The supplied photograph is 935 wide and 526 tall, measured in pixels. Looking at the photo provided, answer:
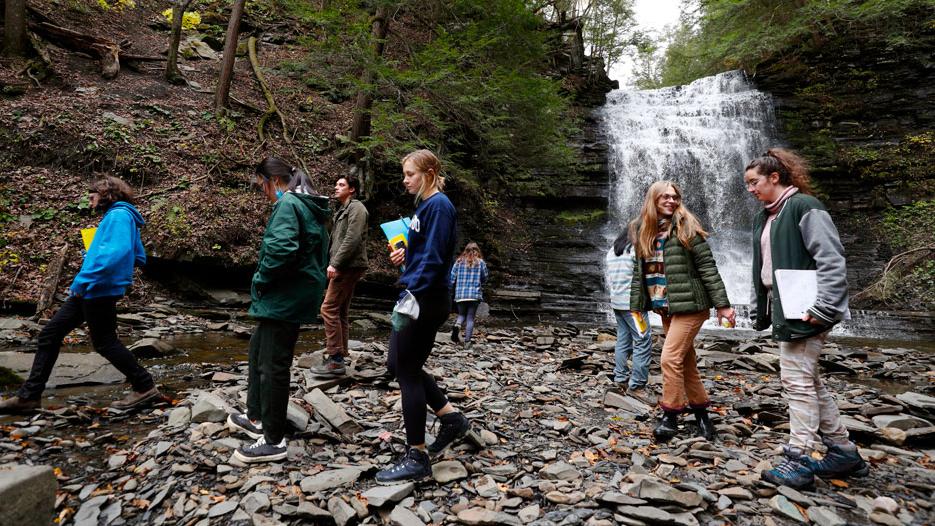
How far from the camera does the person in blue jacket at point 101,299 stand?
4.41 m

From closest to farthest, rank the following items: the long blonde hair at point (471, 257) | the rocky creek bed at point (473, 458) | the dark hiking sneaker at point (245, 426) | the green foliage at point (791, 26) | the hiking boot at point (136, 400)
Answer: the rocky creek bed at point (473, 458) < the dark hiking sneaker at point (245, 426) < the hiking boot at point (136, 400) < the long blonde hair at point (471, 257) < the green foliage at point (791, 26)

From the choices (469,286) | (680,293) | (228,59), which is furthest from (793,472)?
(228,59)

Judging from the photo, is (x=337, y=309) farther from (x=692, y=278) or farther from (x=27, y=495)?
(x=692, y=278)

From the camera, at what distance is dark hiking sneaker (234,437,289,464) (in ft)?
11.4

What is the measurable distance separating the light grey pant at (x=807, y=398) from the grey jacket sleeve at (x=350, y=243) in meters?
4.50

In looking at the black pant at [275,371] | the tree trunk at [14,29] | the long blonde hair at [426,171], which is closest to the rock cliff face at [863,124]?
the long blonde hair at [426,171]

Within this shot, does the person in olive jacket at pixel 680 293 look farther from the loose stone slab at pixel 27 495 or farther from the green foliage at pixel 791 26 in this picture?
the green foliage at pixel 791 26

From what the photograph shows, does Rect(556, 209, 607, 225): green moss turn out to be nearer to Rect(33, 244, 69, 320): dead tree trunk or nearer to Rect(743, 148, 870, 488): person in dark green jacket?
Rect(743, 148, 870, 488): person in dark green jacket

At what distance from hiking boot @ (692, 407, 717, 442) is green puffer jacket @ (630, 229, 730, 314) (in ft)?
3.33

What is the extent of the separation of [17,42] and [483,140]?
42.8 ft

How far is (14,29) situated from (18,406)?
1384 centimetres

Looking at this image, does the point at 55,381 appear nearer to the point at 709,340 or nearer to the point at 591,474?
the point at 591,474

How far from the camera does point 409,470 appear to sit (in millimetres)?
3207

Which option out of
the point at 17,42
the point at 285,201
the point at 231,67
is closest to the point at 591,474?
the point at 285,201
